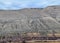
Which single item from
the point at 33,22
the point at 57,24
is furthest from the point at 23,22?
the point at 57,24

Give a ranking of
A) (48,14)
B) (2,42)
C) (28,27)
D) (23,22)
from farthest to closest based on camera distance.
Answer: (48,14), (23,22), (28,27), (2,42)

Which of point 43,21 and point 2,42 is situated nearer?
point 2,42

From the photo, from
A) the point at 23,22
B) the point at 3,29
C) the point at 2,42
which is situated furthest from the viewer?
the point at 23,22

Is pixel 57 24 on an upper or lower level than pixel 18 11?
lower

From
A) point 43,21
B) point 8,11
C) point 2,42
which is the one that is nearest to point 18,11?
point 8,11

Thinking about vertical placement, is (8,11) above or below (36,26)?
above

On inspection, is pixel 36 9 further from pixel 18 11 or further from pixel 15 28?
pixel 15 28

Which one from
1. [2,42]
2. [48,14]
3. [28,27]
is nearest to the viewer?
[2,42]

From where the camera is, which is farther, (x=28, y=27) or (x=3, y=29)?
(x=28, y=27)

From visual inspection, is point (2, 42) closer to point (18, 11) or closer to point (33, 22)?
point (33, 22)
